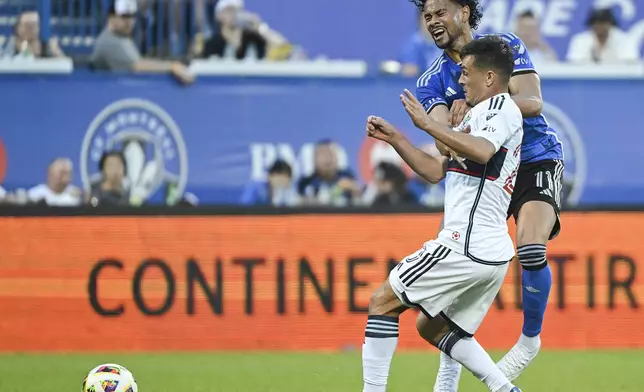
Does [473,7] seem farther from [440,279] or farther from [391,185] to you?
[391,185]

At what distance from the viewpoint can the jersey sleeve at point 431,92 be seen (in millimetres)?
7023

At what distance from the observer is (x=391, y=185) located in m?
13.2

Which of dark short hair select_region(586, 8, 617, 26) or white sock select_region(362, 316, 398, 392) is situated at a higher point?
dark short hair select_region(586, 8, 617, 26)

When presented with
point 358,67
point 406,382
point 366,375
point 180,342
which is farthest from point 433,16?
point 358,67

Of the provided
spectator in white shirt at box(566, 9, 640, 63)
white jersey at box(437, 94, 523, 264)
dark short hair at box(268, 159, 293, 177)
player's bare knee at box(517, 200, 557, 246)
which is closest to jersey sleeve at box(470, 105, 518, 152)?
white jersey at box(437, 94, 523, 264)

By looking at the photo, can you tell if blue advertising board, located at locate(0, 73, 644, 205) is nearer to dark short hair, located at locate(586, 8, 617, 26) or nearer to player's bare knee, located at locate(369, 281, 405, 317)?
dark short hair, located at locate(586, 8, 617, 26)

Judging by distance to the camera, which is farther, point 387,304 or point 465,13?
point 465,13

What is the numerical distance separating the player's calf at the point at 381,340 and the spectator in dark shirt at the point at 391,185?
6.81m

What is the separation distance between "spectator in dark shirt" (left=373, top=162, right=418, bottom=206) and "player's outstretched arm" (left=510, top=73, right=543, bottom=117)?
243 inches

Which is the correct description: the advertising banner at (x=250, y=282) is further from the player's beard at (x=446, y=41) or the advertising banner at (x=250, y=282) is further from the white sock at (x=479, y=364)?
the white sock at (x=479, y=364)

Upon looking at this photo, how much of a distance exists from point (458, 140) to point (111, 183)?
7704 millimetres

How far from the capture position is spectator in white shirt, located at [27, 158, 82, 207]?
12969 millimetres

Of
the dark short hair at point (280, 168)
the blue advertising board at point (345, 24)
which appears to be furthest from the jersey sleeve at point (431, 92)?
the blue advertising board at point (345, 24)

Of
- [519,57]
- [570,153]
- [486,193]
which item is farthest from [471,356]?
[570,153]
